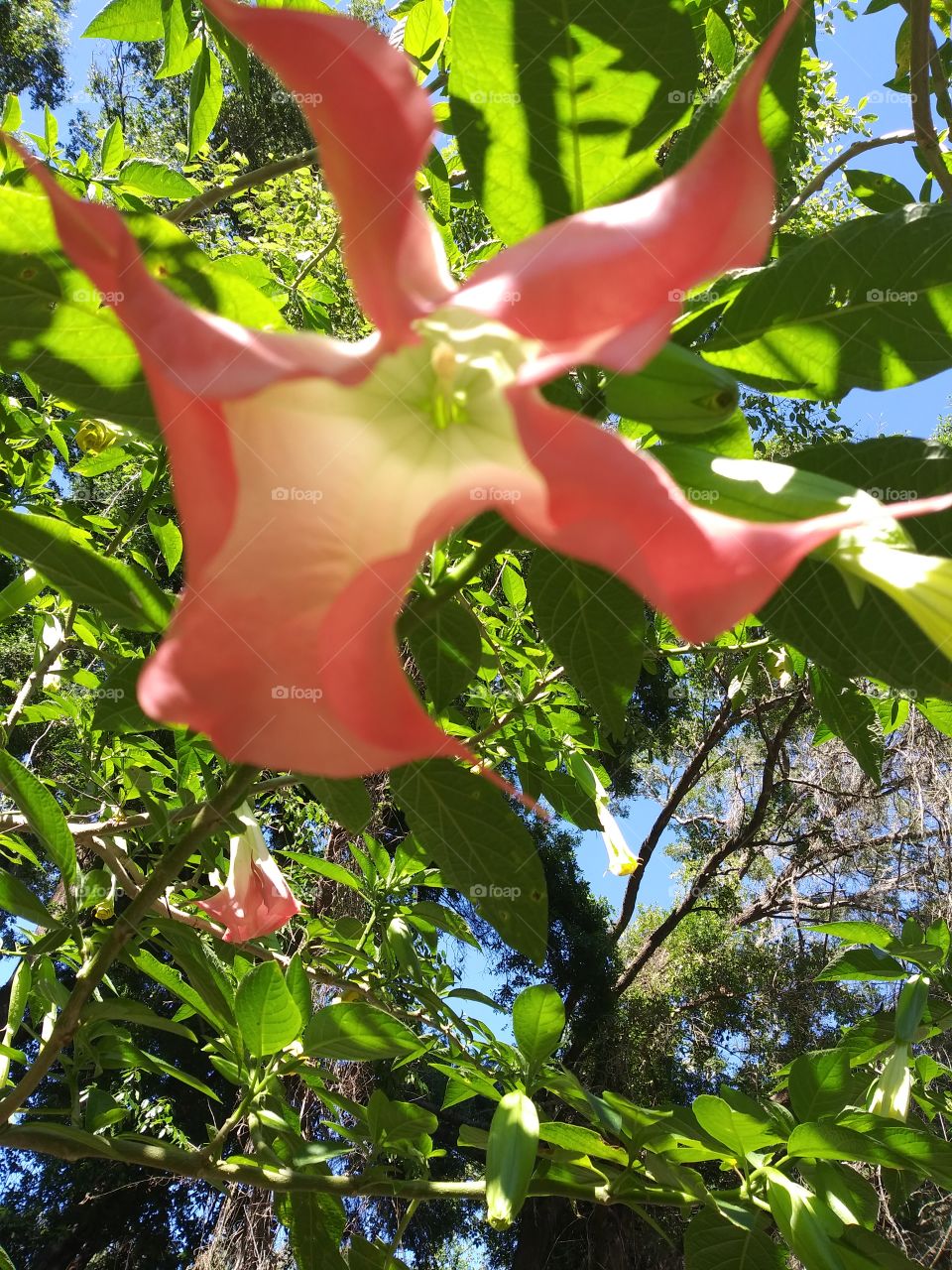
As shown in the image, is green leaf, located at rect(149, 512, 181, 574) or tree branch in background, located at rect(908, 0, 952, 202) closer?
tree branch in background, located at rect(908, 0, 952, 202)

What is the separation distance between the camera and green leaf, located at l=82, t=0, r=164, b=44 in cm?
106

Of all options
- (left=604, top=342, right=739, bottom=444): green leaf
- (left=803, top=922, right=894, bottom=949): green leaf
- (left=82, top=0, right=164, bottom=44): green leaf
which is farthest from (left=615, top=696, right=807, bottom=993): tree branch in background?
(left=604, top=342, right=739, bottom=444): green leaf

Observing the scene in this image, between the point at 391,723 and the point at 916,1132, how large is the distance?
817 millimetres

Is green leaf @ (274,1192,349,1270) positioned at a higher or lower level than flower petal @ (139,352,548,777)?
lower

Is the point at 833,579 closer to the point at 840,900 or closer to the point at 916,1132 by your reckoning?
the point at 916,1132

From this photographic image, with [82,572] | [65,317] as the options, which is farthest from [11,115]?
[65,317]

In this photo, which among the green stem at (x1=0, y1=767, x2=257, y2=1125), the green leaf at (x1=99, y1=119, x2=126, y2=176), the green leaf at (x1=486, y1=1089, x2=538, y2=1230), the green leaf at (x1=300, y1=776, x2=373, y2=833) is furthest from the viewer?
the green leaf at (x1=99, y1=119, x2=126, y2=176)

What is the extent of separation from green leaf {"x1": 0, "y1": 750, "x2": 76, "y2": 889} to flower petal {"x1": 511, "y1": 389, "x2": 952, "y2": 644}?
0.69 metres

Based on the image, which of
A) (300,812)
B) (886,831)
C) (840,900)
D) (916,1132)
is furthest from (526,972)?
(916,1132)

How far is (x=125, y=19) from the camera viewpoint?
A: 1.07 meters

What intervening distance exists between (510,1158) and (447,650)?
0.44m

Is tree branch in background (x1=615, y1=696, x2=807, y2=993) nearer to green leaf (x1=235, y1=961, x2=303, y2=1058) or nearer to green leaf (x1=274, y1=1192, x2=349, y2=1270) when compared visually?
green leaf (x1=274, y1=1192, x2=349, y2=1270)

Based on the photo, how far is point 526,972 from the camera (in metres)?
5.81

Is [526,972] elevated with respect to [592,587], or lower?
lower
